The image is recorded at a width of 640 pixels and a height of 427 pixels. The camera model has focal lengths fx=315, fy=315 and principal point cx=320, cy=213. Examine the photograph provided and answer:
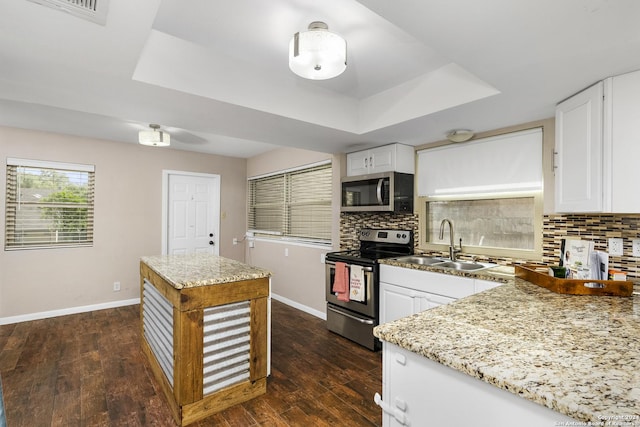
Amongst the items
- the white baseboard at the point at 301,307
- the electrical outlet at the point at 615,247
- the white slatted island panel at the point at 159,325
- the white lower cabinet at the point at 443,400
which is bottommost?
the white baseboard at the point at 301,307

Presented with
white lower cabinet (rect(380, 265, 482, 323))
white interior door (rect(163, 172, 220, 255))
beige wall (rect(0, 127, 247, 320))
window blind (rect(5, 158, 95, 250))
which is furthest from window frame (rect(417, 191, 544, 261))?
window blind (rect(5, 158, 95, 250))

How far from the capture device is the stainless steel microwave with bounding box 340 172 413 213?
3.27 meters

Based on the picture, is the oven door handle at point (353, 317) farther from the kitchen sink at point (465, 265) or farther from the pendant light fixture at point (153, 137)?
the pendant light fixture at point (153, 137)

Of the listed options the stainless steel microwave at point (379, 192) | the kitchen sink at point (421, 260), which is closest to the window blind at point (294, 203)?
the stainless steel microwave at point (379, 192)

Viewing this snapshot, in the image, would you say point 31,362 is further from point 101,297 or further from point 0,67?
point 0,67

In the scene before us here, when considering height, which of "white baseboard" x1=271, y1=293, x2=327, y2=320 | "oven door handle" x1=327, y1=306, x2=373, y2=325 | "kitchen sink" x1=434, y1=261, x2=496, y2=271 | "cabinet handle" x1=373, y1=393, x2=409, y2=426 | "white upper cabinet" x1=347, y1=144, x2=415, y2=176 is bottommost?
"white baseboard" x1=271, y1=293, x2=327, y2=320

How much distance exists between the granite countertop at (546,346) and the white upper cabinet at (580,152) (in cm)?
68

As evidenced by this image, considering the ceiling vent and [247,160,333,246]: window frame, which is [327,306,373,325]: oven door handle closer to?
[247,160,333,246]: window frame

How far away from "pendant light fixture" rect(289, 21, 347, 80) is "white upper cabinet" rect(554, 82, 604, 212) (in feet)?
5.01

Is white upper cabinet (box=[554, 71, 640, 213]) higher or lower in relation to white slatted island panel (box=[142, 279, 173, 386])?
higher

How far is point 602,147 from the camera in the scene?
182 cm

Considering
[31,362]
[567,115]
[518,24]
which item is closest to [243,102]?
[518,24]

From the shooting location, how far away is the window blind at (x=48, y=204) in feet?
12.7

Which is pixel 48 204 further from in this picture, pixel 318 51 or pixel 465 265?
pixel 465 265
